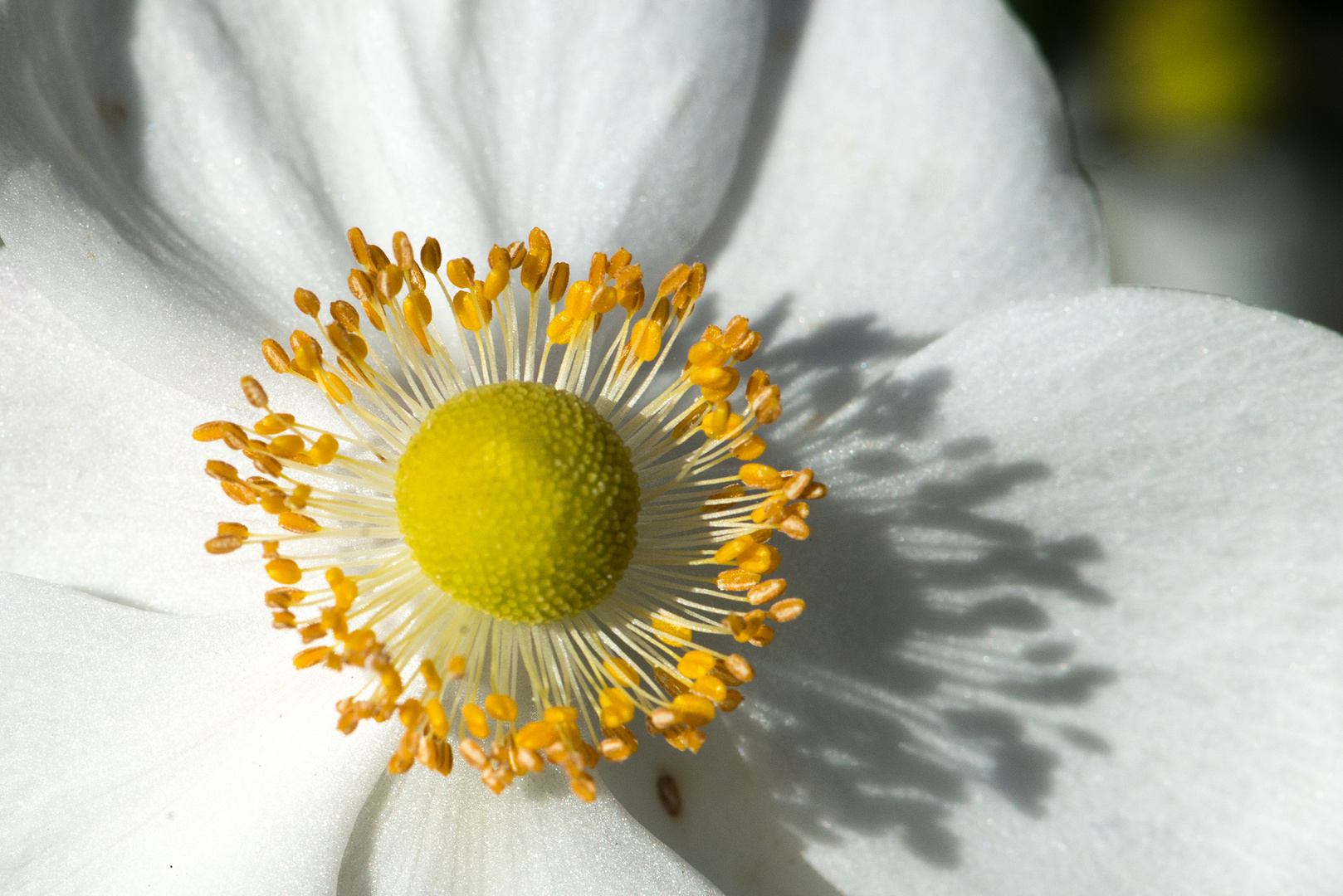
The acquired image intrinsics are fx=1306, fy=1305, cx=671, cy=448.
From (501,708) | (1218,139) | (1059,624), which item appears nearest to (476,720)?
(501,708)

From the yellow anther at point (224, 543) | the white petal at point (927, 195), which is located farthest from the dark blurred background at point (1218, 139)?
the yellow anther at point (224, 543)

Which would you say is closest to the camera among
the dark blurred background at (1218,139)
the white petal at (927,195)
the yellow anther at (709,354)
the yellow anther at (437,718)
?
the yellow anther at (437,718)

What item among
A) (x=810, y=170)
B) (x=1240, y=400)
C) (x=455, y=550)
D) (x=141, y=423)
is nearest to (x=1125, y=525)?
(x=1240, y=400)

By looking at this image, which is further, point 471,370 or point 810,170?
point 810,170

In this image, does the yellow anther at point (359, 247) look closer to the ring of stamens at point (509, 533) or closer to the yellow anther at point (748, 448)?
the ring of stamens at point (509, 533)

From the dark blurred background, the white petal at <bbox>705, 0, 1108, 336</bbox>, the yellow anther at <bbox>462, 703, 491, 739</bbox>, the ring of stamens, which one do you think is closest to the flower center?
the ring of stamens

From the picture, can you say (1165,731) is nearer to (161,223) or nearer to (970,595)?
(970,595)
